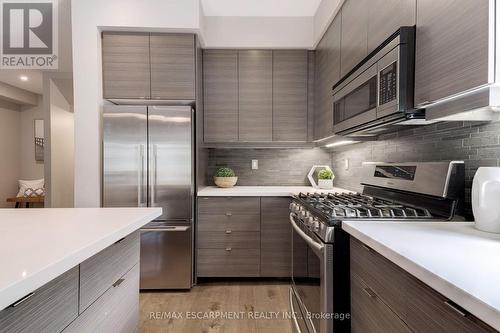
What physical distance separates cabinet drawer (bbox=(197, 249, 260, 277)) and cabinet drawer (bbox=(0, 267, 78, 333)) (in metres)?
1.86

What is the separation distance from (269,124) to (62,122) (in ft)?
11.2

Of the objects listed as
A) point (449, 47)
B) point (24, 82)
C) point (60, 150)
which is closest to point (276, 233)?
point (449, 47)

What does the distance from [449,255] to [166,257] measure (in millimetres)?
2293

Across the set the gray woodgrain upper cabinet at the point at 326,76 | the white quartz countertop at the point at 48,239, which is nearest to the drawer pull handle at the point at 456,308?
the white quartz countertop at the point at 48,239

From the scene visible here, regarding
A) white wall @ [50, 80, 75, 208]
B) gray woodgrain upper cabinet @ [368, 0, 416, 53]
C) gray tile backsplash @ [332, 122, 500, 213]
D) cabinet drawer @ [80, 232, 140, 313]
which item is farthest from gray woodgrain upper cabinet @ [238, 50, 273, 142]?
white wall @ [50, 80, 75, 208]

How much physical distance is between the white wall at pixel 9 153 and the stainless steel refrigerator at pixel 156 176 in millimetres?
4563

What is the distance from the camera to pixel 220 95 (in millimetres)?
2975

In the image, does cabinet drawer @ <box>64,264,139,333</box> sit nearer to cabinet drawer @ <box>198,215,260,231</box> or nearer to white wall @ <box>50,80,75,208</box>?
Answer: cabinet drawer @ <box>198,215,260,231</box>

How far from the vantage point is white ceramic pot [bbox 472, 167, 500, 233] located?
3.22 feet

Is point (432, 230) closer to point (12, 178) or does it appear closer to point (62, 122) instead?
point (62, 122)

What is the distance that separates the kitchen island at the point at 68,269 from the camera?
0.61 metres

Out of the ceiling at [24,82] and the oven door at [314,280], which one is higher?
the ceiling at [24,82]

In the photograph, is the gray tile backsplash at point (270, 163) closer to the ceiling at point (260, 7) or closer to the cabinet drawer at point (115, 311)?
the ceiling at point (260, 7)

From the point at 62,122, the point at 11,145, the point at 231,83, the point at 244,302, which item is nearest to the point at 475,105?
the point at 244,302
